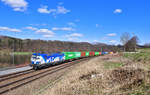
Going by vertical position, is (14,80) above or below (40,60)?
below

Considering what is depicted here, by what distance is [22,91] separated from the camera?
11.4m

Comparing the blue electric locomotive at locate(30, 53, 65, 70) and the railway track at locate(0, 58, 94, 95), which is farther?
the blue electric locomotive at locate(30, 53, 65, 70)

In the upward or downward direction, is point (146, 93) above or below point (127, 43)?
below

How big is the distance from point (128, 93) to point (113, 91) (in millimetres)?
680

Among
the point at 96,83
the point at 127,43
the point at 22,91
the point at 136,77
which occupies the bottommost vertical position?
the point at 22,91

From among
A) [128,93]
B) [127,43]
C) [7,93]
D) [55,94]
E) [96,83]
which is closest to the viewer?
[128,93]

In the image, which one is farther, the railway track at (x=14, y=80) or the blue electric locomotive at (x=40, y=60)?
the blue electric locomotive at (x=40, y=60)

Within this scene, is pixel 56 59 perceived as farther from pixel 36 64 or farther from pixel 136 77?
pixel 136 77

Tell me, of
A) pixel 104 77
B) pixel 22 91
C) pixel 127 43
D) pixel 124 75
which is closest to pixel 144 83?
pixel 124 75

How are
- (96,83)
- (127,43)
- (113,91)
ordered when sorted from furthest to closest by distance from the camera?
(127,43)
(96,83)
(113,91)

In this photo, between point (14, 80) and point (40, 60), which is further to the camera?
point (40, 60)

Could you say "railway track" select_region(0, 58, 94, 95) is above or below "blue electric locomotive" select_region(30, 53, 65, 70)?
below

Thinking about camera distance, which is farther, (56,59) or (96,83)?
(56,59)

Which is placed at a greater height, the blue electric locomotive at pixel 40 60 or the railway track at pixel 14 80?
the blue electric locomotive at pixel 40 60
